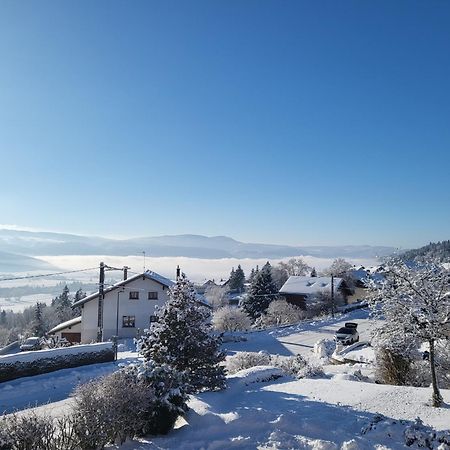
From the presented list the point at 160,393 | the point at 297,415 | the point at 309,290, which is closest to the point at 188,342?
the point at 160,393

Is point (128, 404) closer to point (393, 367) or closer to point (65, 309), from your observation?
point (393, 367)

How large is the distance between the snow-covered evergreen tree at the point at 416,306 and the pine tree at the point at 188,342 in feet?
17.8

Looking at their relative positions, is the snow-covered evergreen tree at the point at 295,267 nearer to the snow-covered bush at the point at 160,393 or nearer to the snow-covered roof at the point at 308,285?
the snow-covered roof at the point at 308,285

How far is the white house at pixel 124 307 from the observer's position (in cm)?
4141

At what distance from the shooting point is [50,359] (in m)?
21.3

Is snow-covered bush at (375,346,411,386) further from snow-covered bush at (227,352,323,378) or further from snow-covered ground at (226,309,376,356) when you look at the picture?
snow-covered ground at (226,309,376,356)

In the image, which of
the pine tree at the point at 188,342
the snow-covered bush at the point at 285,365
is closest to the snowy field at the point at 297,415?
the pine tree at the point at 188,342

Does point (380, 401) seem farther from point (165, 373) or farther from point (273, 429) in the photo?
point (165, 373)

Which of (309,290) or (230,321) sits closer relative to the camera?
(230,321)

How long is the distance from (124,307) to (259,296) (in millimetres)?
27785

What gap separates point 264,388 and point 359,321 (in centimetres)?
3999

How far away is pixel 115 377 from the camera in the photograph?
10.3 meters

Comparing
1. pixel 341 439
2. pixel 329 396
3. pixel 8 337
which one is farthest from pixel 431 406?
pixel 8 337

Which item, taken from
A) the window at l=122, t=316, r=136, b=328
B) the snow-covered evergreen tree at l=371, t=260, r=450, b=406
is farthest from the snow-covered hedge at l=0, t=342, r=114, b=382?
the window at l=122, t=316, r=136, b=328
